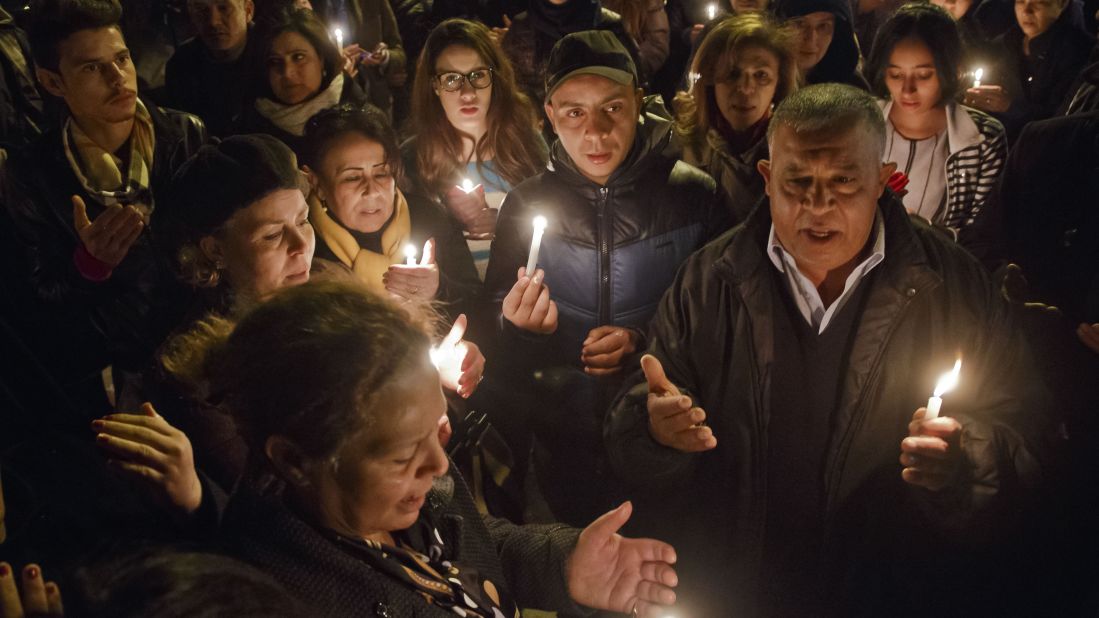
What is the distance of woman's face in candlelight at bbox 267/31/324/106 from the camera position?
4320 millimetres

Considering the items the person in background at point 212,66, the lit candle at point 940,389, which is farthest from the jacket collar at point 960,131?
the person in background at point 212,66

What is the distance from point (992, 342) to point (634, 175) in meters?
1.49

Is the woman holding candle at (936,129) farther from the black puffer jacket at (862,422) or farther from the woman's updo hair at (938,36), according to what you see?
the black puffer jacket at (862,422)

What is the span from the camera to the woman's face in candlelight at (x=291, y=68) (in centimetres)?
432

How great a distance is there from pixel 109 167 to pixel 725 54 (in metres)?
2.75

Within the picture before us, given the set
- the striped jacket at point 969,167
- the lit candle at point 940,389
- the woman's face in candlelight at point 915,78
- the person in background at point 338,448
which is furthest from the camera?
the woman's face in candlelight at point 915,78

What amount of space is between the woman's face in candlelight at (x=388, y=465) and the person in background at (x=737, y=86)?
2.47m

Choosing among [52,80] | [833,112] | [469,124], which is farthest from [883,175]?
[52,80]

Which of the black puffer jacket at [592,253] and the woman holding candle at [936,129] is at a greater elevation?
the woman holding candle at [936,129]

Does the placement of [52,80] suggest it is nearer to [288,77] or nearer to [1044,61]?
Answer: [288,77]

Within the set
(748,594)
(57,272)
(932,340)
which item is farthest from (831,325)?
(57,272)

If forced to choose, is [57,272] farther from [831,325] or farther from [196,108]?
[831,325]

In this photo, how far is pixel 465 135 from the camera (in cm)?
433

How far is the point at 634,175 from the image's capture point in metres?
3.50
